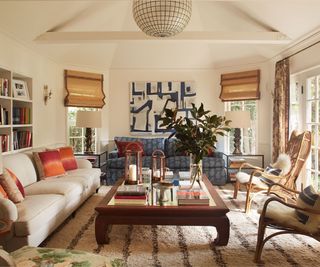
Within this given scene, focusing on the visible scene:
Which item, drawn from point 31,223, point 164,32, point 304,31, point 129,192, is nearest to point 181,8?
point 164,32

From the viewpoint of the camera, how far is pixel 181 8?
104 inches

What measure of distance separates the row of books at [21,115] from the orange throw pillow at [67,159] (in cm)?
69

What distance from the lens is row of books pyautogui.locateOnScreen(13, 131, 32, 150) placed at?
14.5ft

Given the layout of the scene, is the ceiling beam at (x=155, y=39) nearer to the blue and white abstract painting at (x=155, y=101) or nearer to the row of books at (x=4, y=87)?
the row of books at (x=4, y=87)

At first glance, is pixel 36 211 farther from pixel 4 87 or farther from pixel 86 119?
pixel 86 119

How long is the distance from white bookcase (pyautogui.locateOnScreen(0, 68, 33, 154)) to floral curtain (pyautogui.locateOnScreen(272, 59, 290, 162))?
401 cm

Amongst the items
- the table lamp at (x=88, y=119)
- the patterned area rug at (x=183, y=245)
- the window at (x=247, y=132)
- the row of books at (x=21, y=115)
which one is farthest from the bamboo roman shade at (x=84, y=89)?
the patterned area rug at (x=183, y=245)

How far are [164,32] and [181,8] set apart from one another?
0.87ft

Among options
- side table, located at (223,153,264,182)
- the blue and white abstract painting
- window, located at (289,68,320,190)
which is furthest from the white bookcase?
window, located at (289,68,320,190)

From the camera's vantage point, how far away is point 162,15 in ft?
8.64

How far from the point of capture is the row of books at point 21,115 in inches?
177

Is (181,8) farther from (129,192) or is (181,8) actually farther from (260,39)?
(260,39)

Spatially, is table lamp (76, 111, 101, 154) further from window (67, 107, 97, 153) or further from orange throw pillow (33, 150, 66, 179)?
orange throw pillow (33, 150, 66, 179)

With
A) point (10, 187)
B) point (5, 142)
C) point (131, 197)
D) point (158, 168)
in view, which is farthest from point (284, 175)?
point (5, 142)
